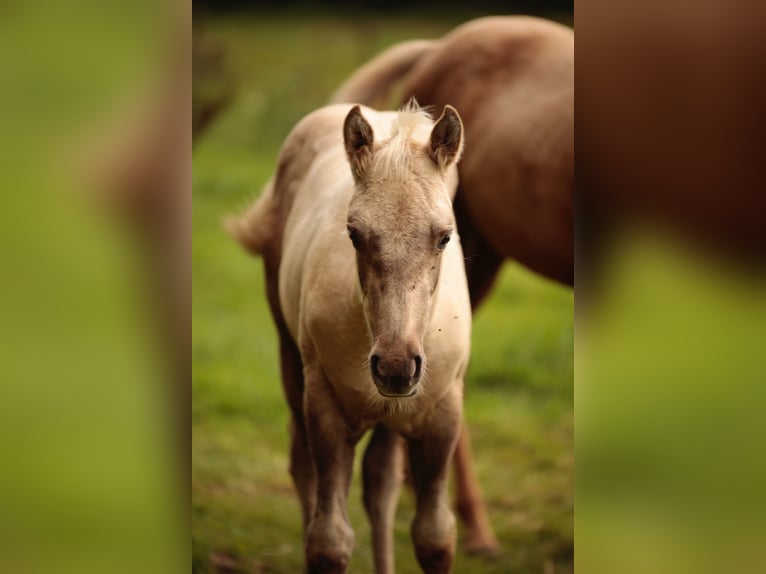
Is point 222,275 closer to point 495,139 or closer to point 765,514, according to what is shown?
point 495,139

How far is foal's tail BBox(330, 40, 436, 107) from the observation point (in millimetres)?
3914

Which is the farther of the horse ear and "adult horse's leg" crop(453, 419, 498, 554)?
"adult horse's leg" crop(453, 419, 498, 554)

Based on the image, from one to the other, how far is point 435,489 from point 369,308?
2.31 feet

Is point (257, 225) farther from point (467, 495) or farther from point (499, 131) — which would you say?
point (467, 495)

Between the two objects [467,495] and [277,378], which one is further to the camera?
[277,378]

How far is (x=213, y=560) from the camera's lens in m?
3.34

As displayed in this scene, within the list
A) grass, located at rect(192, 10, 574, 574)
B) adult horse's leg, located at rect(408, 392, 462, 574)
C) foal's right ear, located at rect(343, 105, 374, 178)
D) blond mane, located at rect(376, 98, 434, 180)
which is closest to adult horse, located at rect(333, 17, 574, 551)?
grass, located at rect(192, 10, 574, 574)

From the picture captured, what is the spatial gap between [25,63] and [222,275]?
2992 millimetres

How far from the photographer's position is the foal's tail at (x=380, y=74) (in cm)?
391

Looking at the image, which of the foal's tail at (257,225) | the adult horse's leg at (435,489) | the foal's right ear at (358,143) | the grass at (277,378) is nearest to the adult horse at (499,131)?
the grass at (277,378)

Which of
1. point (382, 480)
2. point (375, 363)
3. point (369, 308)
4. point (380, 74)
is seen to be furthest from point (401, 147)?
point (380, 74)

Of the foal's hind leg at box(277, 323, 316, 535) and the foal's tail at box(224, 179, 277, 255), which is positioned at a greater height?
the foal's tail at box(224, 179, 277, 255)

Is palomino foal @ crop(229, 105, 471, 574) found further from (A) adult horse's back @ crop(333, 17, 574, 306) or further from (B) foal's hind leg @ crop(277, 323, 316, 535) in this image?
(A) adult horse's back @ crop(333, 17, 574, 306)

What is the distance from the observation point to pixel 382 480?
Result: 3.18 metres
